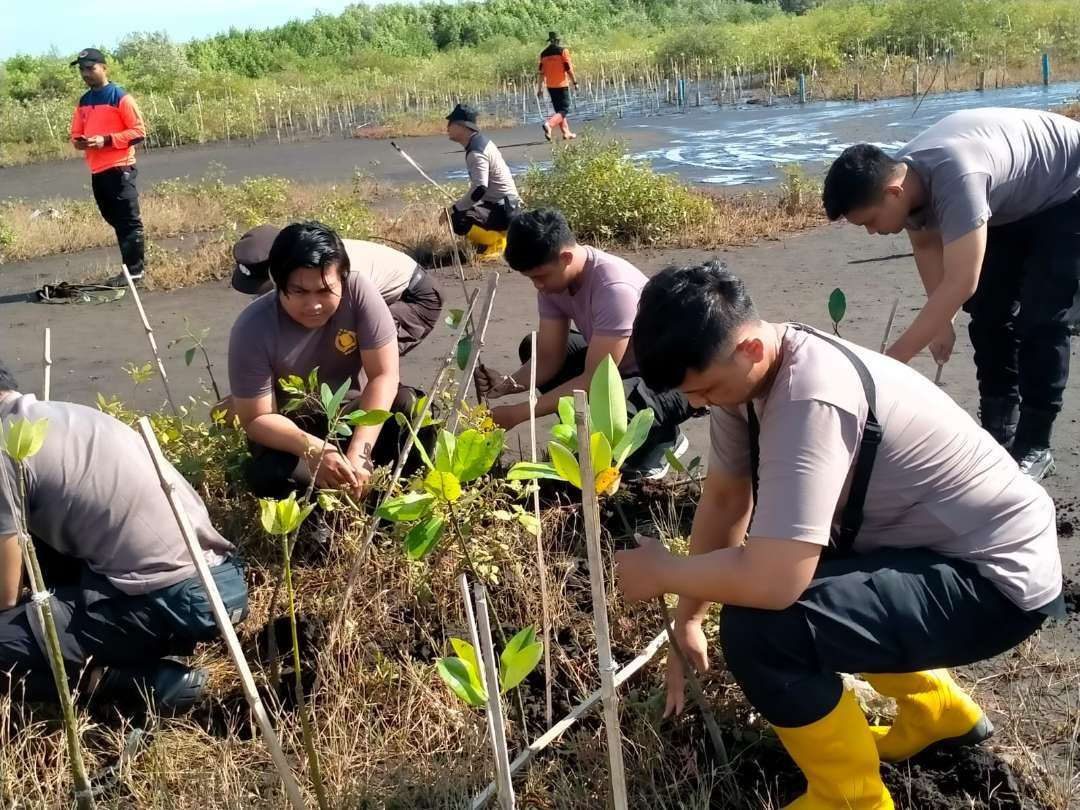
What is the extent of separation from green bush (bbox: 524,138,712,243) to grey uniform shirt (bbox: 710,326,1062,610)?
6.00m

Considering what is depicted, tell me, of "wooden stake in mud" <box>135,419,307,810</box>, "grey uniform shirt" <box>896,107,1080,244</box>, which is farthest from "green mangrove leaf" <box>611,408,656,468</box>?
"grey uniform shirt" <box>896,107,1080,244</box>

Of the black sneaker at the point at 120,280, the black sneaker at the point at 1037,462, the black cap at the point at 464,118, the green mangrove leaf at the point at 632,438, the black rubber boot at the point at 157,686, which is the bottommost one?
the black sneaker at the point at 1037,462

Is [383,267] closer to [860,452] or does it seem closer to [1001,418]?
[1001,418]

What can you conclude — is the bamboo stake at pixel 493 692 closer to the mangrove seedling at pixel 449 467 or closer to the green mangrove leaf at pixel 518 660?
the green mangrove leaf at pixel 518 660

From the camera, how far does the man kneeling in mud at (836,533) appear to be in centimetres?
165

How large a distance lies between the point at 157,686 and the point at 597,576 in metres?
1.56

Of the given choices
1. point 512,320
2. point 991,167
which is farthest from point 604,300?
point 512,320

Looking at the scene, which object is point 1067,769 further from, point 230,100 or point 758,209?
point 230,100

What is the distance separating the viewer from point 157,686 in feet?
8.07

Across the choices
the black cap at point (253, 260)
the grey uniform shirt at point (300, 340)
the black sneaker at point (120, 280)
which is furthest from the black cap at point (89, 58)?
Result: the grey uniform shirt at point (300, 340)

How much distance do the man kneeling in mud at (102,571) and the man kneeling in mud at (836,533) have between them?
1.21 metres

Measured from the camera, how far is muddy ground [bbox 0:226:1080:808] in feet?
14.7

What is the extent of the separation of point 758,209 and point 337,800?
7.32 metres

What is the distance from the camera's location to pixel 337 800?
205 cm
